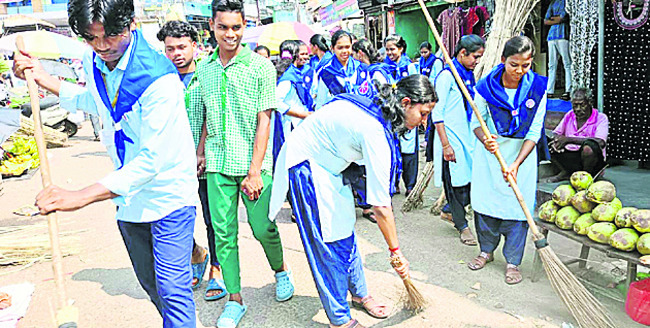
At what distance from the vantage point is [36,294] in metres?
3.77

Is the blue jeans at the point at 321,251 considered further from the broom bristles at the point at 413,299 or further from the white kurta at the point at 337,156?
the broom bristles at the point at 413,299

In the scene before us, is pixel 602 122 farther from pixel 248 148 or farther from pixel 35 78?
pixel 35 78

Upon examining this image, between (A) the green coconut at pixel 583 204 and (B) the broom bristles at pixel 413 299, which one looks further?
(A) the green coconut at pixel 583 204

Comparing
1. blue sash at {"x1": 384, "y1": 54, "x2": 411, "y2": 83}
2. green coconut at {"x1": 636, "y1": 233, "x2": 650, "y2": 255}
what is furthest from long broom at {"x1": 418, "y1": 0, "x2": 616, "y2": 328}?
blue sash at {"x1": 384, "y1": 54, "x2": 411, "y2": 83}

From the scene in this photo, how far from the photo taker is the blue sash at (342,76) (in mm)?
5199

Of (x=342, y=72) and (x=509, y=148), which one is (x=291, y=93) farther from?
(x=509, y=148)

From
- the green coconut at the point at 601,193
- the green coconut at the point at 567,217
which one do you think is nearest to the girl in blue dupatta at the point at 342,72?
the green coconut at the point at 567,217

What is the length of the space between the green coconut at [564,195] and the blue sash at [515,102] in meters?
0.42

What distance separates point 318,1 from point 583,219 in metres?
19.5

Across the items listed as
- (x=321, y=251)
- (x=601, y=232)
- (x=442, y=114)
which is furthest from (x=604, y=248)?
(x=442, y=114)

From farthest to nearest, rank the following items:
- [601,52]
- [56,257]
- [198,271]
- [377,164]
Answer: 1. [601,52]
2. [198,271]
3. [377,164]
4. [56,257]

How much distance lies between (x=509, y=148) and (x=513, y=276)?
0.86 m

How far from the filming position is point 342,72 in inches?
204

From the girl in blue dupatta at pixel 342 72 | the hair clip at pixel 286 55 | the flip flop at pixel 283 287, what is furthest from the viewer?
the hair clip at pixel 286 55
